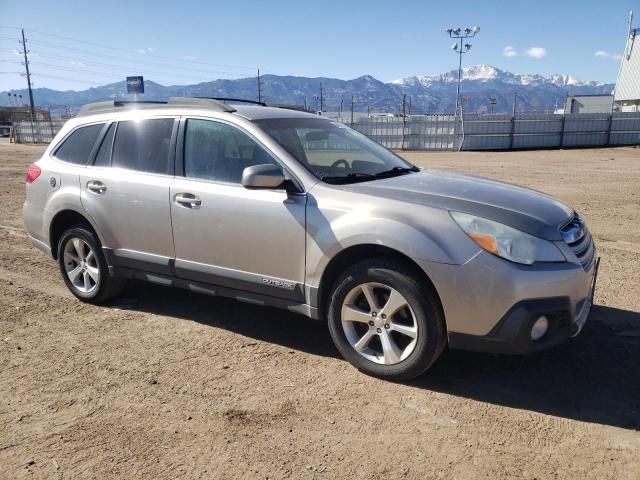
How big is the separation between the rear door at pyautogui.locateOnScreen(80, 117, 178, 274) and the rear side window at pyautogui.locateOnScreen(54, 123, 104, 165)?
0.57 ft

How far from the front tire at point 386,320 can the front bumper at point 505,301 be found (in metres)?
0.12

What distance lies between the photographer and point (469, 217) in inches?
126

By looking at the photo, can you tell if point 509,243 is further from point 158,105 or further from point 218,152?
point 158,105

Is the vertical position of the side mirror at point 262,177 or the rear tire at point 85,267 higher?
the side mirror at point 262,177

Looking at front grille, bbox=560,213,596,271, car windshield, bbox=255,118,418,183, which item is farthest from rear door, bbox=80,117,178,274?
front grille, bbox=560,213,596,271

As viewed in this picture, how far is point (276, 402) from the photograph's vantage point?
10.8ft

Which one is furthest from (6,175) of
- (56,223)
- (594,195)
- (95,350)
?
(594,195)

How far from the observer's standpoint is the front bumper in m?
3.04

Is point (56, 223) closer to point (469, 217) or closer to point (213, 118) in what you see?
point (213, 118)

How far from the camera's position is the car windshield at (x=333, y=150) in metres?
3.96

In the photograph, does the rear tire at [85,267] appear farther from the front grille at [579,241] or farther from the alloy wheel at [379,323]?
the front grille at [579,241]

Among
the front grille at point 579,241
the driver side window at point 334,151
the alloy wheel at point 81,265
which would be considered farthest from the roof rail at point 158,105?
the front grille at point 579,241

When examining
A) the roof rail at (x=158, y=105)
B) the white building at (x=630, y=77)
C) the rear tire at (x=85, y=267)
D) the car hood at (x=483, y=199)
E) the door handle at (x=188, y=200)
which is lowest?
the rear tire at (x=85, y=267)

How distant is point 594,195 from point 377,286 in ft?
30.8
